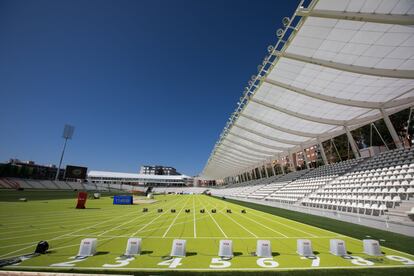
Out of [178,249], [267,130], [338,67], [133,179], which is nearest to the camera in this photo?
[178,249]

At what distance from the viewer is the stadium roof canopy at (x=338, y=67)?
973 centimetres

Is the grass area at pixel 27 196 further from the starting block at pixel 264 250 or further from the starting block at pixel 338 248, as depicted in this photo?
the starting block at pixel 338 248

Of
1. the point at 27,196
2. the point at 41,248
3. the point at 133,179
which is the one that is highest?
the point at 133,179

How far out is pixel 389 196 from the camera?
11898mm

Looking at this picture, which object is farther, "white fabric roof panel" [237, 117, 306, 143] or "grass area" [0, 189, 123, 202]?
"grass area" [0, 189, 123, 202]

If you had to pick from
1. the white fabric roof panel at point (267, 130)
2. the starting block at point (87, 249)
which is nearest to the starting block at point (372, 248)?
the starting block at point (87, 249)

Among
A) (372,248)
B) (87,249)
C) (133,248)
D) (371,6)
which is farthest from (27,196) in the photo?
(371,6)

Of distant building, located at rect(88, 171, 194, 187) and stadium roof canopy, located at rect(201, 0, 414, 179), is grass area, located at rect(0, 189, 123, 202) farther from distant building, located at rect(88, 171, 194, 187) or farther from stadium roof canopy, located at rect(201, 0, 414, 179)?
distant building, located at rect(88, 171, 194, 187)

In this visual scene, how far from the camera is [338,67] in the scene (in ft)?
42.6

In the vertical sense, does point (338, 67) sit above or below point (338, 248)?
above

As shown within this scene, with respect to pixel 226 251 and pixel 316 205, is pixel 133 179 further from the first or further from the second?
pixel 226 251

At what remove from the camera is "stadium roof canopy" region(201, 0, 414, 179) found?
973 cm

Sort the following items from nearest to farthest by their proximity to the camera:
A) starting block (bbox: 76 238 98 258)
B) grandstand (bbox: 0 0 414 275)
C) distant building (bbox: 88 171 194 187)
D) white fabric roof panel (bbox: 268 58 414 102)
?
grandstand (bbox: 0 0 414 275) < starting block (bbox: 76 238 98 258) < white fabric roof panel (bbox: 268 58 414 102) < distant building (bbox: 88 171 194 187)

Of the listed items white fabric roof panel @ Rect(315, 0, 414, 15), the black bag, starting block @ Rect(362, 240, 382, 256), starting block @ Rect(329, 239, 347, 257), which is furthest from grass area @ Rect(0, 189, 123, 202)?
white fabric roof panel @ Rect(315, 0, 414, 15)
